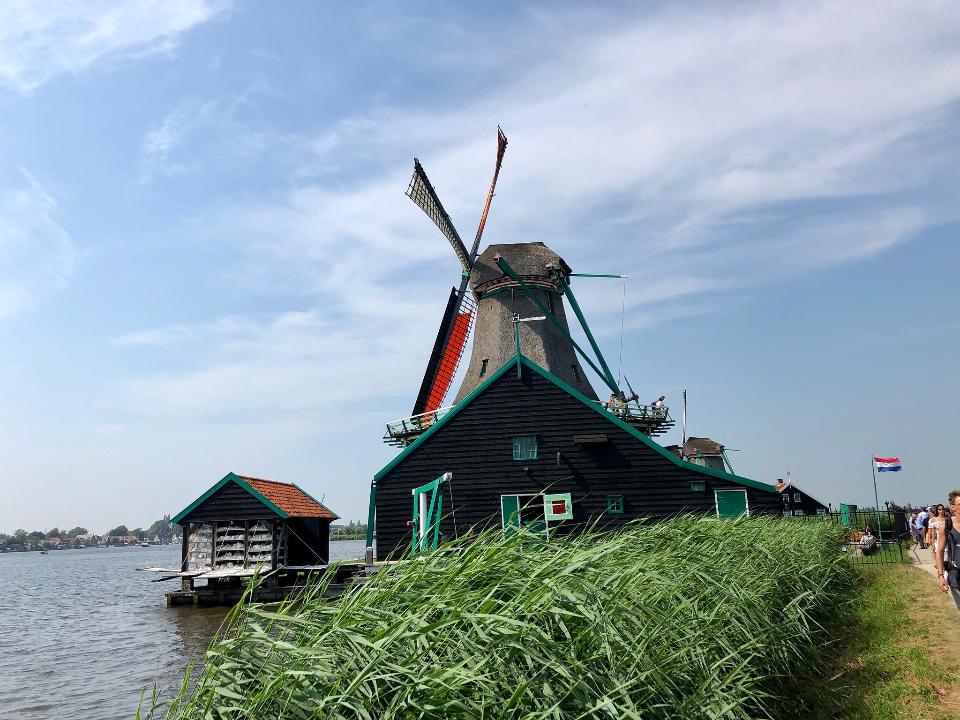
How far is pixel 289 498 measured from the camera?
85.1 ft

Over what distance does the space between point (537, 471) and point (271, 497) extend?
9536 millimetres

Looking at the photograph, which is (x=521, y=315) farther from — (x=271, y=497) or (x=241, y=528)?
(x=241, y=528)

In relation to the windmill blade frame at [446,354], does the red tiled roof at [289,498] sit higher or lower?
lower

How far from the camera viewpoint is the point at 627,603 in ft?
16.4

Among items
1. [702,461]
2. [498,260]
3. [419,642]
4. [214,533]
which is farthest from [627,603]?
[702,461]

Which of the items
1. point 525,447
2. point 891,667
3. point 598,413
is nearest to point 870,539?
point 598,413

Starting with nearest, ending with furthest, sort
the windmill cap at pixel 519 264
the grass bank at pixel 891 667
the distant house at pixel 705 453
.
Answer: the grass bank at pixel 891 667 → the windmill cap at pixel 519 264 → the distant house at pixel 705 453

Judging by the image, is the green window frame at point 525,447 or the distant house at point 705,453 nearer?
the green window frame at point 525,447

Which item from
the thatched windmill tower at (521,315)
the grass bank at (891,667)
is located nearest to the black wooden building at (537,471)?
the thatched windmill tower at (521,315)

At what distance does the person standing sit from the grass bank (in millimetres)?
767

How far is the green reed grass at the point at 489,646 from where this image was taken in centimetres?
369

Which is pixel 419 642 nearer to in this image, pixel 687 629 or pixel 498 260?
pixel 687 629

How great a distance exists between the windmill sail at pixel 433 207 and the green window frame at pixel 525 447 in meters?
13.9

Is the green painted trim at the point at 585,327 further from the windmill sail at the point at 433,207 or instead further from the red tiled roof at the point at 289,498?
the red tiled roof at the point at 289,498
